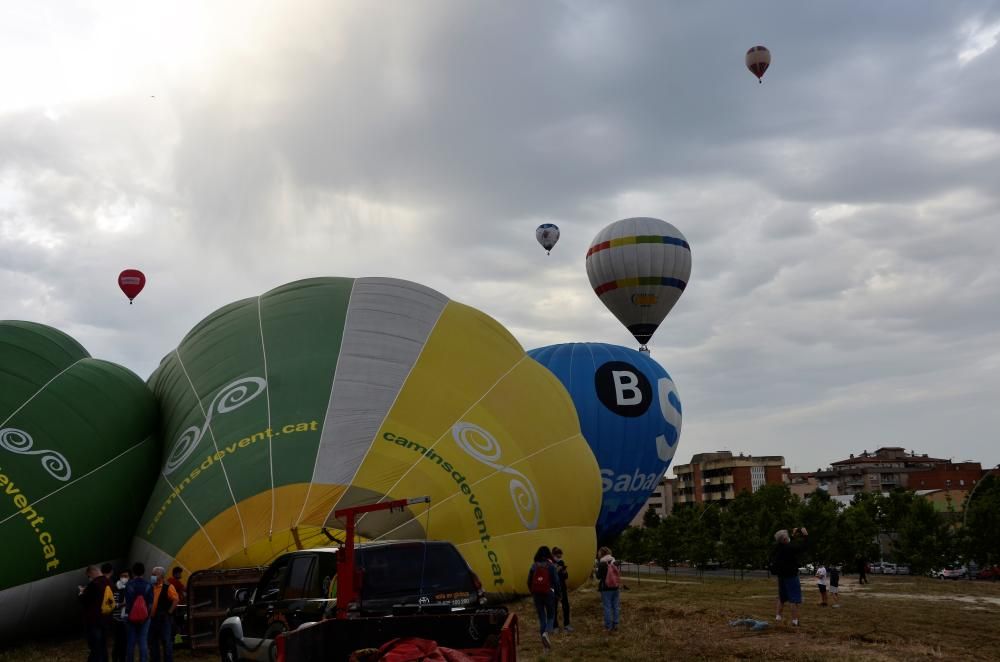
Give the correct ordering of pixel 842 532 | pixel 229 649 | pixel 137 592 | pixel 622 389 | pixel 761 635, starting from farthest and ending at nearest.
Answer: pixel 842 532, pixel 622 389, pixel 761 635, pixel 137 592, pixel 229 649

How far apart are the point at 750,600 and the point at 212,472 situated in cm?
1314

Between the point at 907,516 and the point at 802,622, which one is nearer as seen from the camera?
the point at 802,622

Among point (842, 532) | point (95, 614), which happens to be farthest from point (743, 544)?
point (95, 614)

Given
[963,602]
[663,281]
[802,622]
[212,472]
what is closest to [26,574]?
[212,472]

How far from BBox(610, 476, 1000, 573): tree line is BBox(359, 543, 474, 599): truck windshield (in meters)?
30.4

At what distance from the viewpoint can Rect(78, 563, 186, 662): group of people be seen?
440 inches

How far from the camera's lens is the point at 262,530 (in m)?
12.8

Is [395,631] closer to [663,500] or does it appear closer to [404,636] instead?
[404,636]

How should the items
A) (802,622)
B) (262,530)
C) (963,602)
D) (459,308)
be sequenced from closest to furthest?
(262,530)
(802,622)
(459,308)
(963,602)

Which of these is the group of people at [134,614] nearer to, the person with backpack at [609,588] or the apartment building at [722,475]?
the person with backpack at [609,588]

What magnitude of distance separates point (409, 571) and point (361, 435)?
5.73 meters

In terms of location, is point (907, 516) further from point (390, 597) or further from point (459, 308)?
point (390, 597)

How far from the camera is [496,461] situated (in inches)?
610

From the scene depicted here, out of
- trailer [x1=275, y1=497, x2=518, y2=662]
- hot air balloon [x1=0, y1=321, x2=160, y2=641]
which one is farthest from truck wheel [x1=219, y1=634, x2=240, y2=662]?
hot air balloon [x1=0, y1=321, x2=160, y2=641]
